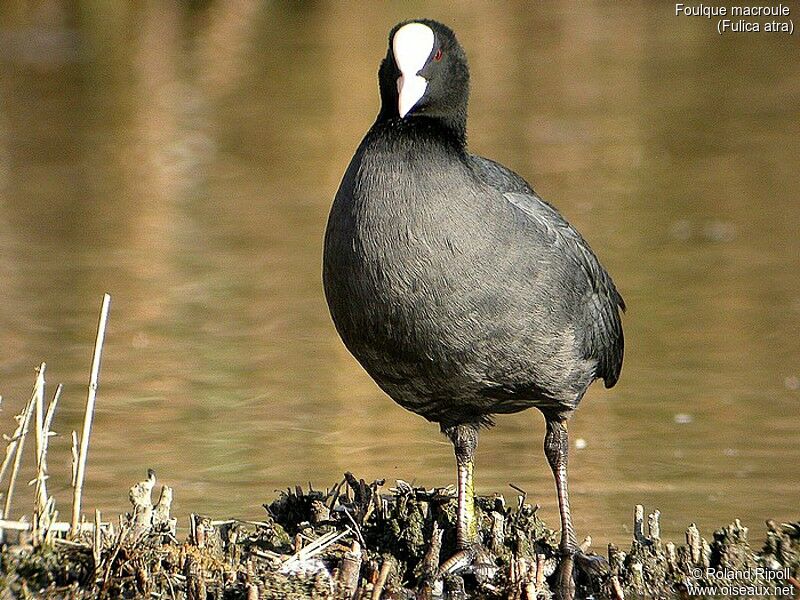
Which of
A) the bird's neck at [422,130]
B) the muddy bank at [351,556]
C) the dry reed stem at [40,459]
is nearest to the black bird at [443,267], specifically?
the bird's neck at [422,130]

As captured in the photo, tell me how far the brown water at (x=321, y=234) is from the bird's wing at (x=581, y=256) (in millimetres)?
658

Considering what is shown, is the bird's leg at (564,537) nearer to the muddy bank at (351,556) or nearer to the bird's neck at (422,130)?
the muddy bank at (351,556)

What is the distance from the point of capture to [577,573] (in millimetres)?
4590

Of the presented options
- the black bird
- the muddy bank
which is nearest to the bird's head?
the black bird

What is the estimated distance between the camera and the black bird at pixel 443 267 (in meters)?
4.22

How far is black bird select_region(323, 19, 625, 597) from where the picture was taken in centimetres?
422

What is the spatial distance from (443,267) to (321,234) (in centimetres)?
607

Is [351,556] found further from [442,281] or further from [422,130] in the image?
[422,130]

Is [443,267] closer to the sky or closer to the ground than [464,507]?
closer to the sky

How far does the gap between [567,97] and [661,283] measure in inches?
261

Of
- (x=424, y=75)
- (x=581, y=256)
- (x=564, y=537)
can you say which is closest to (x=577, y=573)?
(x=564, y=537)

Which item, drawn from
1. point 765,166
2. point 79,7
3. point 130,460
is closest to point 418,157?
point 130,460

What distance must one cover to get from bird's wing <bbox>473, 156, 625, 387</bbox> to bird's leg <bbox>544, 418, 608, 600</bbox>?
0.24 meters

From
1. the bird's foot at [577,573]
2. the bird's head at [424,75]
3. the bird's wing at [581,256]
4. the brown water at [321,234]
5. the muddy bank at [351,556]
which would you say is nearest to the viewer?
the muddy bank at [351,556]
